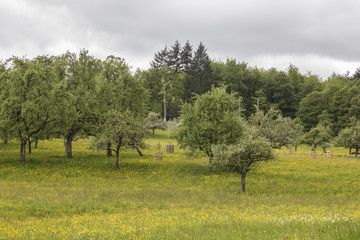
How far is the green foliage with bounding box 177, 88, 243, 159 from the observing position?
36562 millimetres

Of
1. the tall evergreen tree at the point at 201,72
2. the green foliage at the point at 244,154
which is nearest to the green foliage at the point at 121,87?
the green foliage at the point at 244,154

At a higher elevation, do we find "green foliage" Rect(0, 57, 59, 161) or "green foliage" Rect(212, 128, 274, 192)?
"green foliage" Rect(0, 57, 59, 161)

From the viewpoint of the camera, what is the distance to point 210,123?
121 feet

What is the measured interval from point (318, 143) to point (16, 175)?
6013cm

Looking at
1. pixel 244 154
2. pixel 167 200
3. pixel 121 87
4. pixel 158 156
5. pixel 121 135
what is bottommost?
pixel 167 200

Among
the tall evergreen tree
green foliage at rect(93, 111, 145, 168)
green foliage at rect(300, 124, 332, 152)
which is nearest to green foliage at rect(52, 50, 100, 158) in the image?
green foliage at rect(93, 111, 145, 168)

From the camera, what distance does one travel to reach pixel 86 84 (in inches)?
1857

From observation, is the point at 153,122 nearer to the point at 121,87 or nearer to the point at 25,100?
the point at 121,87

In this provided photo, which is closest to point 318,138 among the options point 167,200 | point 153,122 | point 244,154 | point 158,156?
point 158,156

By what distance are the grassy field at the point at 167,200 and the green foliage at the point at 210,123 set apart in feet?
14.0

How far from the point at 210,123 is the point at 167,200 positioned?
603 inches

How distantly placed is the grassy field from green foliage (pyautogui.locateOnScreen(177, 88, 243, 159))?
4277mm

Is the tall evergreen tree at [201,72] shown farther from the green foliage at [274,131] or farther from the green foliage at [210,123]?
the green foliage at [210,123]

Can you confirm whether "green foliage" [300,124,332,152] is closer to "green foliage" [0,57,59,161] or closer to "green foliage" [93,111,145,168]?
"green foliage" [93,111,145,168]
